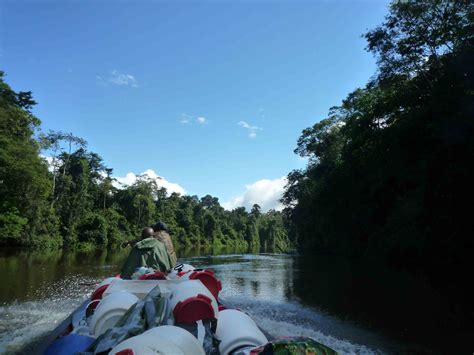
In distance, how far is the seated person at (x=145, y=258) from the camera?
6555mm

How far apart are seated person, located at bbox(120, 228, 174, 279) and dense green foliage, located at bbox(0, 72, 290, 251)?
A: 80.6ft

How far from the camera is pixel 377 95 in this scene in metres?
26.6

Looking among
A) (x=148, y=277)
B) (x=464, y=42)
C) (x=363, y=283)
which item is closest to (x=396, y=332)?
(x=148, y=277)

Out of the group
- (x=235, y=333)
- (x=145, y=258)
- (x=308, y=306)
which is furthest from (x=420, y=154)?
(x=235, y=333)

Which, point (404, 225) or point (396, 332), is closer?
point (396, 332)

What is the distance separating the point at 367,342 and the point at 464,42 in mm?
13792

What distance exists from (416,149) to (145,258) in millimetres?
14234

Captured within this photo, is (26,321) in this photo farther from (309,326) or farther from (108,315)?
(309,326)

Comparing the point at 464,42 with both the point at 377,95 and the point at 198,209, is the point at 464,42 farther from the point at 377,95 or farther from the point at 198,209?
the point at 198,209

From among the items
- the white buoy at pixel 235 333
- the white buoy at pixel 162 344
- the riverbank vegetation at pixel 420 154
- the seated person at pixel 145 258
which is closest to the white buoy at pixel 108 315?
the white buoy at pixel 235 333

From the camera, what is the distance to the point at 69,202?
42.6m

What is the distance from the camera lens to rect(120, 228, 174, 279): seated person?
258 inches

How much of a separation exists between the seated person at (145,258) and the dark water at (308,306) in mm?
1727

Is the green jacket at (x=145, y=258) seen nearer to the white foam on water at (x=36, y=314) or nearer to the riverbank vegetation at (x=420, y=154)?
the white foam on water at (x=36, y=314)
